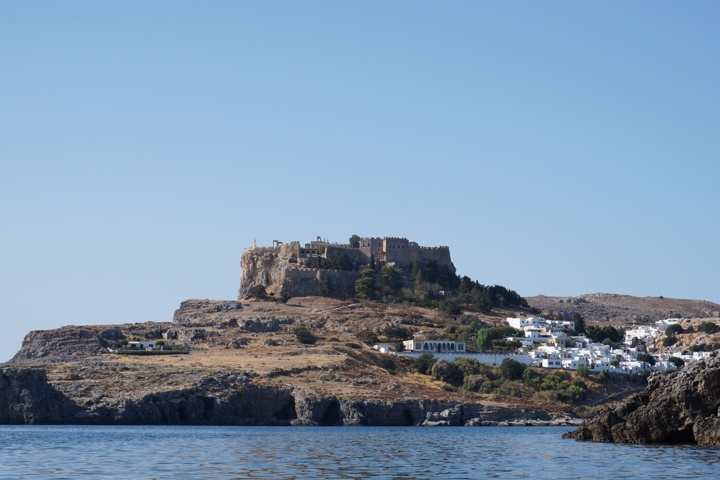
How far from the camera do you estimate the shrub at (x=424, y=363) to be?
8512 centimetres

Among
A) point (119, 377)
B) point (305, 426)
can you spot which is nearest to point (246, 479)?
point (305, 426)

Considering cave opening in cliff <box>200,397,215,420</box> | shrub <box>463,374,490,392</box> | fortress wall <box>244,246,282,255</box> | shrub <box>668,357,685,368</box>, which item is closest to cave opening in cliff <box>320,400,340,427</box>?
cave opening in cliff <box>200,397,215,420</box>

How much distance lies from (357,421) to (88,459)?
35.3 meters

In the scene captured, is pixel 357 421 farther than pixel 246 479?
Yes

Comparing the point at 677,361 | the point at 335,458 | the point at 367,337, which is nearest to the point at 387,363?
the point at 367,337

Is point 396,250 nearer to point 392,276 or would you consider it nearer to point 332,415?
point 392,276

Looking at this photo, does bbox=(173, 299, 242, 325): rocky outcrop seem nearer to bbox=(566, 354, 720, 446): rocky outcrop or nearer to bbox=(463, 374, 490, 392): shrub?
bbox=(463, 374, 490, 392): shrub

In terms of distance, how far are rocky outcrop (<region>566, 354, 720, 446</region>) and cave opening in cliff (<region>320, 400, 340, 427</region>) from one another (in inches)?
1081

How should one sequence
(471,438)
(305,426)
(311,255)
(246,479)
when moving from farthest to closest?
(311,255) < (305,426) < (471,438) < (246,479)

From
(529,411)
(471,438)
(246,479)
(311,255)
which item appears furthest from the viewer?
(311,255)

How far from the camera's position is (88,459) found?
123 feet

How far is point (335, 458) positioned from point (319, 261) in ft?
232

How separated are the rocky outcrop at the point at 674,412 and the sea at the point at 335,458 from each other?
1165 millimetres

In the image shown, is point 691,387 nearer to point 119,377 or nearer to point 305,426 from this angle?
point 305,426
